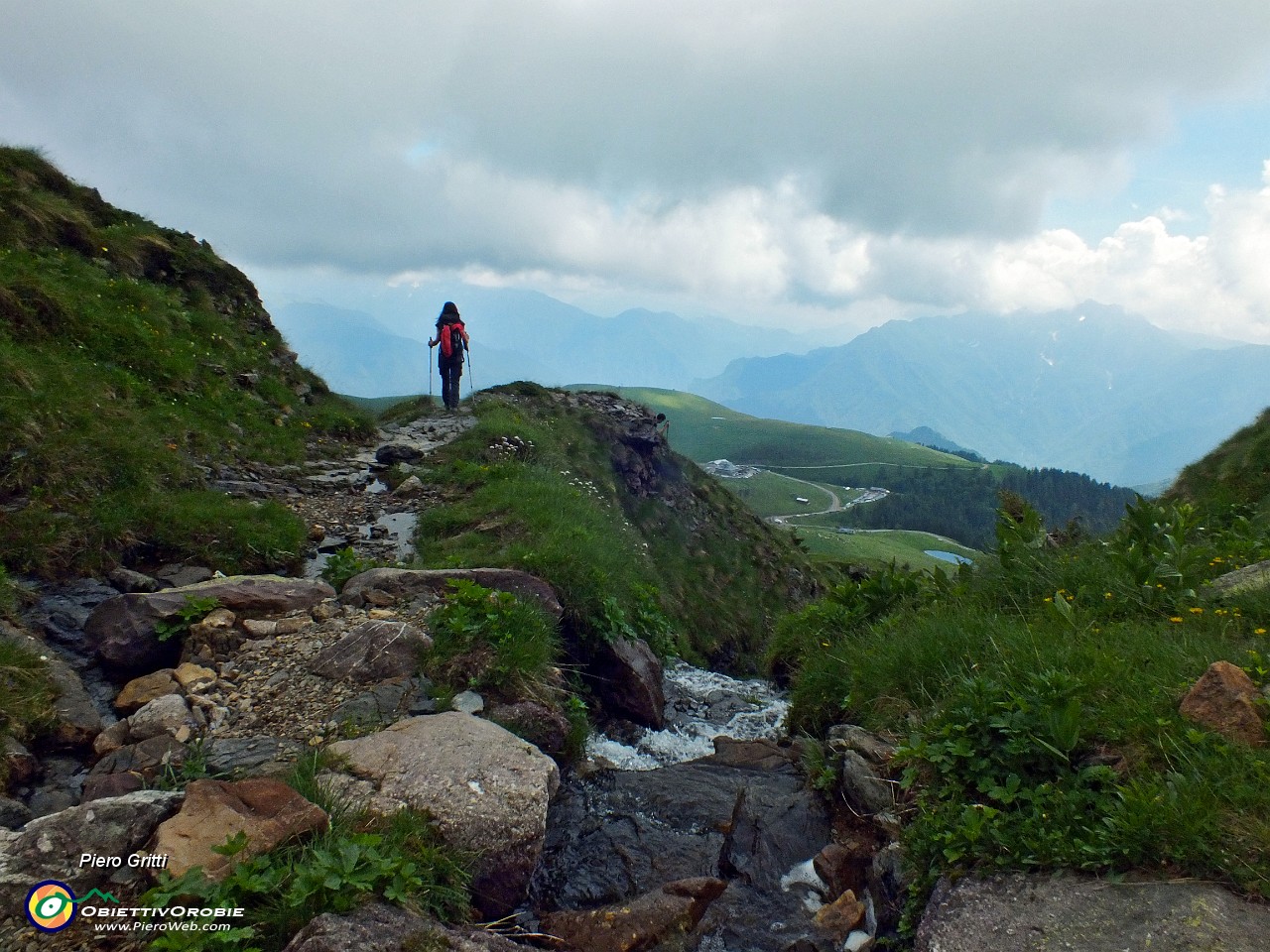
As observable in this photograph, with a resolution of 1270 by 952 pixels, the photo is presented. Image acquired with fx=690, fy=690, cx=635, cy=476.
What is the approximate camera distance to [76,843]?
3.96 metres

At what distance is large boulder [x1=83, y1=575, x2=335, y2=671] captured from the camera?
6.95 m

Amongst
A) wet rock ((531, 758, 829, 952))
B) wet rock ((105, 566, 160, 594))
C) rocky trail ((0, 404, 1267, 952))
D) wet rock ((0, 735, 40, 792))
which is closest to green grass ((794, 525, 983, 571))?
wet rock ((531, 758, 829, 952))

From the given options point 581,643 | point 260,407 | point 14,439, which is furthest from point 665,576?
point 14,439

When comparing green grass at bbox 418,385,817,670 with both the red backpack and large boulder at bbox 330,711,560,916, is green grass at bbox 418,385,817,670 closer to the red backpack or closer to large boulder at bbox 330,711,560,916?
the red backpack

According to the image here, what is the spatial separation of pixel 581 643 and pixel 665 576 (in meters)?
19.0

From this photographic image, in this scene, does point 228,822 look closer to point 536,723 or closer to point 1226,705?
point 536,723

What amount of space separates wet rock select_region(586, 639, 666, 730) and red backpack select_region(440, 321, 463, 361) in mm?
14631

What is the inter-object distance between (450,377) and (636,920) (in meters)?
19.9

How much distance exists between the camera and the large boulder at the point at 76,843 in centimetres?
378

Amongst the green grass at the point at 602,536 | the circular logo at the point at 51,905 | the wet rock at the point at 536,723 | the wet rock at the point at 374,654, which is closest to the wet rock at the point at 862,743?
the wet rock at the point at 536,723

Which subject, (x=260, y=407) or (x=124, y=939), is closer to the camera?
(x=124, y=939)

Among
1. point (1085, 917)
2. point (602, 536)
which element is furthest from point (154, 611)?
point (1085, 917)

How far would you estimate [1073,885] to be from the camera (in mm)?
3883

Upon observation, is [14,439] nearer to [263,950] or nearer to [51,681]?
[51,681]
